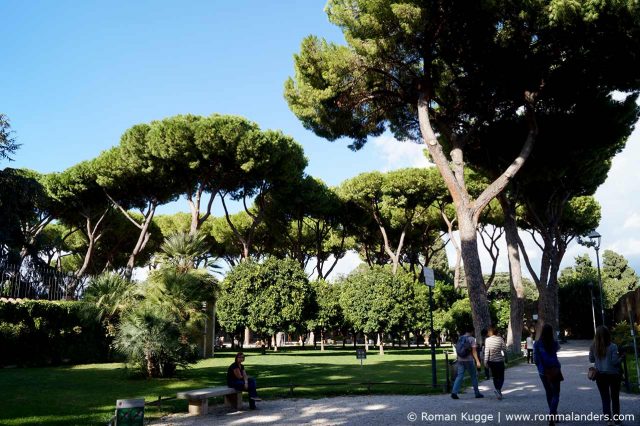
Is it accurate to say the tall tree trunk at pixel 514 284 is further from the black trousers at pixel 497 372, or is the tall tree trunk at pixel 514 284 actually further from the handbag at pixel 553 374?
the handbag at pixel 553 374

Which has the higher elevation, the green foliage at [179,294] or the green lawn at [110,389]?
the green foliage at [179,294]

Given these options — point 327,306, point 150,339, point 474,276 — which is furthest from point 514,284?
point 150,339

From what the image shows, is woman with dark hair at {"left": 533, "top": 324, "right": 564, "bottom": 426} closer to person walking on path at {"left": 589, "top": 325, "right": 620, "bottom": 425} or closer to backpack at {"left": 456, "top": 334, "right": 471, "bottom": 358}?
person walking on path at {"left": 589, "top": 325, "right": 620, "bottom": 425}

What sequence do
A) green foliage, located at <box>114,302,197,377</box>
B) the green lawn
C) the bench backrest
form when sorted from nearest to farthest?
the bench backrest → the green lawn → green foliage, located at <box>114,302,197,377</box>

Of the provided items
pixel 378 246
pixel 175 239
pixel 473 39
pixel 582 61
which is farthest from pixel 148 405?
pixel 378 246

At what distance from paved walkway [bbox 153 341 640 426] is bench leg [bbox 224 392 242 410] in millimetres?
159

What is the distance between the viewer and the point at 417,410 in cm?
796

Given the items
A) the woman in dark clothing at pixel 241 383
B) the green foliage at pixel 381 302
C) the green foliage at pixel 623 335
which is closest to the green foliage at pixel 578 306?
the green foliage at pixel 381 302

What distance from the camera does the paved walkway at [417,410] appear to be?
7.10 metres

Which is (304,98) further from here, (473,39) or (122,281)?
(122,281)

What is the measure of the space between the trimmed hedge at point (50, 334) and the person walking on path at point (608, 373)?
16881mm

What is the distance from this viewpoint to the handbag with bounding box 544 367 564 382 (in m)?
6.59

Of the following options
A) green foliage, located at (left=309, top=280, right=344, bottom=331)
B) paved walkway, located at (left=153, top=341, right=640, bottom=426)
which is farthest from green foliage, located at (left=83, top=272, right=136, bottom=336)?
green foliage, located at (left=309, top=280, right=344, bottom=331)

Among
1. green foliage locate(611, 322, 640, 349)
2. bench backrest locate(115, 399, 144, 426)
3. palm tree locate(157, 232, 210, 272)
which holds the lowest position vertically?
green foliage locate(611, 322, 640, 349)
